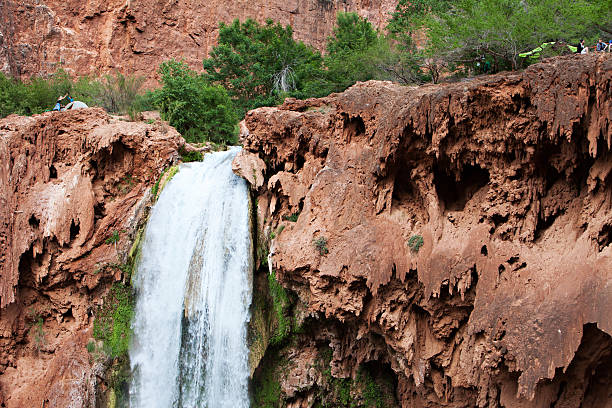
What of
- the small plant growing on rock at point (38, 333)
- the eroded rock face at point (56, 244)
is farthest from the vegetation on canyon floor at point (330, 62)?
the small plant growing on rock at point (38, 333)

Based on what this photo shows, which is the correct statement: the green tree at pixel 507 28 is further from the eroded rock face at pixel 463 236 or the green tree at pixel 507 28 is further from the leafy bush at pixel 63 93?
the leafy bush at pixel 63 93

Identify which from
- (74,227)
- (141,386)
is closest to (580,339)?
(141,386)

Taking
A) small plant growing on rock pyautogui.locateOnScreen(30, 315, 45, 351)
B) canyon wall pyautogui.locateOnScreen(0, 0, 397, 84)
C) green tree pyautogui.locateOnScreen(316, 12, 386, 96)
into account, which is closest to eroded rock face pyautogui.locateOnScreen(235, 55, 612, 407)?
small plant growing on rock pyautogui.locateOnScreen(30, 315, 45, 351)

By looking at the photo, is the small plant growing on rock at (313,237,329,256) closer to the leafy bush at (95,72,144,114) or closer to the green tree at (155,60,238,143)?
the green tree at (155,60,238,143)

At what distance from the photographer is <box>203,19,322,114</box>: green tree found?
87.2ft

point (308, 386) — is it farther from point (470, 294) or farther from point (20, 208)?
point (20, 208)

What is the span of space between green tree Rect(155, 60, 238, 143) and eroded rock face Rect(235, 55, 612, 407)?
30.6 ft

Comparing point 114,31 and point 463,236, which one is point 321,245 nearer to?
point 463,236

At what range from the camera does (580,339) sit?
25.8 feet

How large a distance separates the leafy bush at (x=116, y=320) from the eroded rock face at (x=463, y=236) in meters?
4.57

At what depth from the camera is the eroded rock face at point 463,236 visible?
8.40 meters

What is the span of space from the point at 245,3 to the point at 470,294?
1118 inches

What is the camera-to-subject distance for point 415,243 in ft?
34.4

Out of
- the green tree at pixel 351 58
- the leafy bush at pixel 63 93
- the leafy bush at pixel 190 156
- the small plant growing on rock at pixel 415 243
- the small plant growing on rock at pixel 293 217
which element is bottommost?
the small plant growing on rock at pixel 415 243
